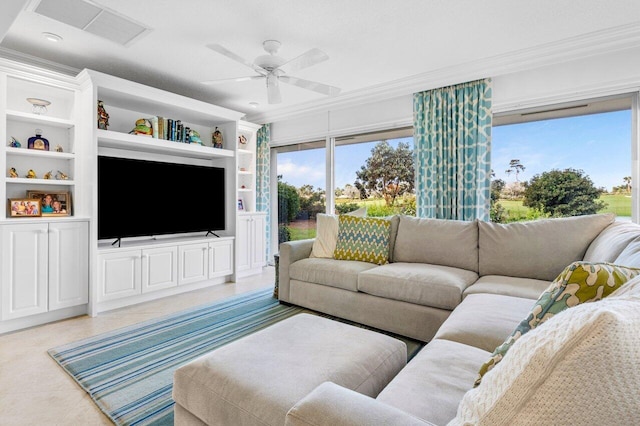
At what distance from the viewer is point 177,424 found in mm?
1356

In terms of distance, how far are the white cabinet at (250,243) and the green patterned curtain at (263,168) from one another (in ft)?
1.30

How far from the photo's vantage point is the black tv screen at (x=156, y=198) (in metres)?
3.45

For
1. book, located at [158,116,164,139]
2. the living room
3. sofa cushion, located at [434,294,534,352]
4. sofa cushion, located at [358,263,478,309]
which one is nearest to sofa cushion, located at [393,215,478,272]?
sofa cushion, located at [358,263,478,309]

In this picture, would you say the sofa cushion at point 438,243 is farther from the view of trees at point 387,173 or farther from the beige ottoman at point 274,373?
the beige ottoman at point 274,373

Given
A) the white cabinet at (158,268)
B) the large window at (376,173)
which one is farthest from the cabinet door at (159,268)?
the large window at (376,173)

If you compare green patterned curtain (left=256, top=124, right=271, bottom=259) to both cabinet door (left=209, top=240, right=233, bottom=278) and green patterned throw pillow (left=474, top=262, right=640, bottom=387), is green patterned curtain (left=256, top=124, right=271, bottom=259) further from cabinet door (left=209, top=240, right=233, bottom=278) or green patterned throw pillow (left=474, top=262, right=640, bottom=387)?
green patterned throw pillow (left=474, top=262, right=640, bottom=387)

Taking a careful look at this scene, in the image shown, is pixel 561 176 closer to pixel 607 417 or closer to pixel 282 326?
pixel 282 326

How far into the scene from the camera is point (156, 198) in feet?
12.7

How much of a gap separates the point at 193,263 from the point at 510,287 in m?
3.29

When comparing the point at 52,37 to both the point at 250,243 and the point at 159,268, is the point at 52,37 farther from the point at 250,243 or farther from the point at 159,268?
the point at 250,243

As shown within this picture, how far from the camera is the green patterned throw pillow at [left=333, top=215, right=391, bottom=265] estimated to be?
3262 millimetres

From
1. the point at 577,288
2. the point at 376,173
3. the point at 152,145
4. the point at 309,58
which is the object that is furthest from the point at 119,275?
the point at 577,288

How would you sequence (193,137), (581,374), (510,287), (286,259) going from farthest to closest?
(193,137) < (286,259) < (510,287) < (581,374)

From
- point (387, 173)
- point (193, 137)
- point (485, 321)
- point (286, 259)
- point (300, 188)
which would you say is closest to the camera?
point (485, 321)
